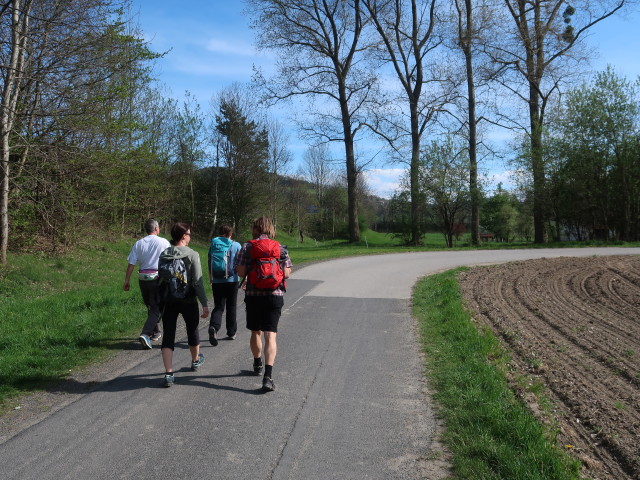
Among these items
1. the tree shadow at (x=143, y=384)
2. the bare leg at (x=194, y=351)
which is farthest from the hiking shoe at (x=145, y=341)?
the bare leg at (x=194, y=351)

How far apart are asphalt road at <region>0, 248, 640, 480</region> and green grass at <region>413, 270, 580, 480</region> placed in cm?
23

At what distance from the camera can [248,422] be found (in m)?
4.41

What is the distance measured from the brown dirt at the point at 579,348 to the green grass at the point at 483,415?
0.24 meters

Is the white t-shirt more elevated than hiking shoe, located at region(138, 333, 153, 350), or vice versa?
the white t-shirt

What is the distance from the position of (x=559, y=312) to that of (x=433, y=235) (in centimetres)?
2659

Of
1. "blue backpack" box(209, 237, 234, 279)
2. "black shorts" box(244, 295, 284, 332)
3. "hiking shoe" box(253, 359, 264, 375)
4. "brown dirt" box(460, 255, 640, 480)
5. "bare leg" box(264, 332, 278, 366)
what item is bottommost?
"brown dirt" box(460, 255, 640, 480)

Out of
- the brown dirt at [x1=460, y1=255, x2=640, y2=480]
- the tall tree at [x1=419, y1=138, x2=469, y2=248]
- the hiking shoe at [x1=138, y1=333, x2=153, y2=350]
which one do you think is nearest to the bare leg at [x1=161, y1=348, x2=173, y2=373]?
the hiking shoe at [x1=138, y1=333, x2=153, y2=350]

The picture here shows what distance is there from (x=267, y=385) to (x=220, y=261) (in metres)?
2.65

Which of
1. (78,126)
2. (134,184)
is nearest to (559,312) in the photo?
(78,126)

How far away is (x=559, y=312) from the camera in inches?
387

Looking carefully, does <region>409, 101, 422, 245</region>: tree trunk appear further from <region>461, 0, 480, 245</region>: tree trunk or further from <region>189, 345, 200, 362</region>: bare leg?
<region>189, 345, 200, 362</region>: bare leg

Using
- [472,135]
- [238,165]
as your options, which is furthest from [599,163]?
[238,165]

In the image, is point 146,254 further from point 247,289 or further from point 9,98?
point 9,98

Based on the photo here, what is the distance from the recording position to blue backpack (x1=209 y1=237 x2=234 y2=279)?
738 cm
